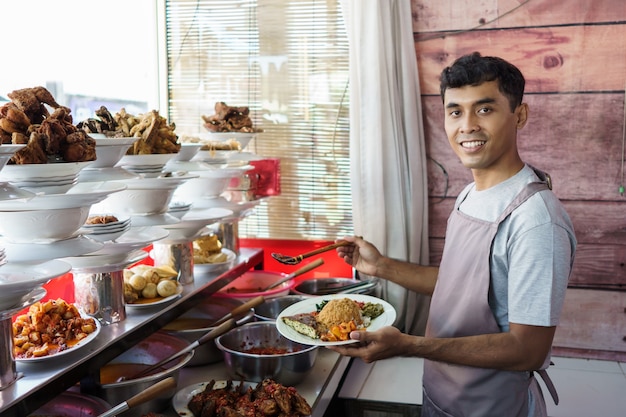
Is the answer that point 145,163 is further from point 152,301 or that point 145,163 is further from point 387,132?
point 387,132

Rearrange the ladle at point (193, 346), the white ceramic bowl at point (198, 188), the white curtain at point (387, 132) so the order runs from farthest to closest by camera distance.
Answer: the white curtain at point (387, 132) < the white ceramic bowl at point (198, 188) < the ladle at point (193, 346)

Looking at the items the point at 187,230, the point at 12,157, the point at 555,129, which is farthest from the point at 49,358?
the point at 555,129

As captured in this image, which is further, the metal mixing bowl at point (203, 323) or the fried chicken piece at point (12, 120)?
the metal mixing bowl at point (203, 323)

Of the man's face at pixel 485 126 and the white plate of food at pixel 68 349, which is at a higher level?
the man's face at pixel 485 126

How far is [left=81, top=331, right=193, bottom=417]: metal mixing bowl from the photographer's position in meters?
1.93

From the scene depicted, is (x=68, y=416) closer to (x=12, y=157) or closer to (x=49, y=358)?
(x=49, y=358)

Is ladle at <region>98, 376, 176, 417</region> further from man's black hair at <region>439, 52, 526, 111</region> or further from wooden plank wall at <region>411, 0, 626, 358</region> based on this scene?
wooden plank wall at <region>411, 0, 626, 358</region>

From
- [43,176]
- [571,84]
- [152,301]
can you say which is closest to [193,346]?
[152,301]

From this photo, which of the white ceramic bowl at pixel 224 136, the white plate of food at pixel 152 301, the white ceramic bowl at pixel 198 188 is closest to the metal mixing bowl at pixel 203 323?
the white plate of food at pixel 152 301

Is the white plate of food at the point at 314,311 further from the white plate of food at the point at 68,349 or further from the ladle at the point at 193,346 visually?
the white plate of food at the point at 68,349

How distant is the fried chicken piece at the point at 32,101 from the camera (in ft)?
5.42

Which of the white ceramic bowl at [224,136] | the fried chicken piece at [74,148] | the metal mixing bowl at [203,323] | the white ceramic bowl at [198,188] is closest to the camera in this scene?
the fried chicken piece at [74,148]

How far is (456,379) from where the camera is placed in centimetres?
207

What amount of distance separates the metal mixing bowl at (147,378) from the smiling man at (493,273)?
22.4 inches
